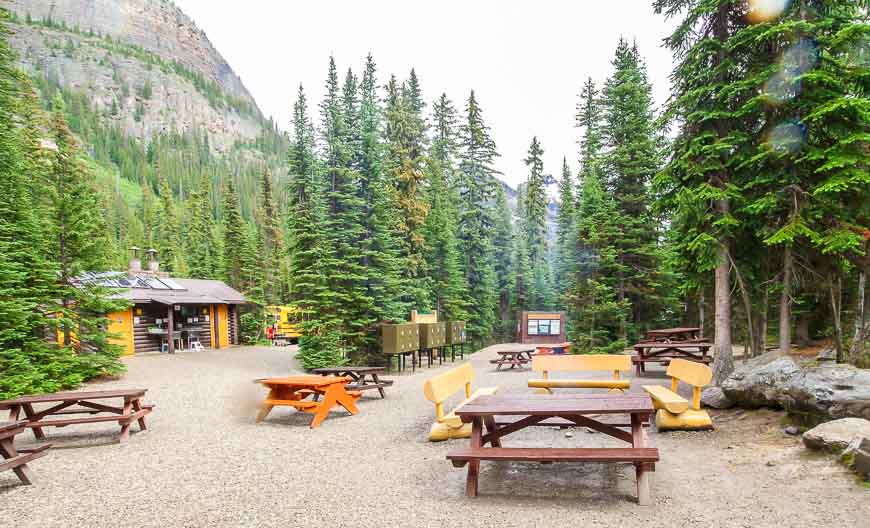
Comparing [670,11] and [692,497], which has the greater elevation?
[670,11]

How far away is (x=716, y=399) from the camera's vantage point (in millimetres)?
7422

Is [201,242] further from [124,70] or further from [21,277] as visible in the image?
[124,70]

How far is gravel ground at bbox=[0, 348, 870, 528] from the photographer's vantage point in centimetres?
394

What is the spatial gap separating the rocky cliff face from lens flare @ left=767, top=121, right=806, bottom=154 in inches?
6121

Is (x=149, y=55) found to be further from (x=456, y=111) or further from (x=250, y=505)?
(x=250, y=505)

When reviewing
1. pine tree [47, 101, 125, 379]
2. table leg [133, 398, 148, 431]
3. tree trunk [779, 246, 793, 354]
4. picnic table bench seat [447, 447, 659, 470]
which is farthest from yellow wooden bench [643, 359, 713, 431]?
pine tree [47, 101, 125, 379]

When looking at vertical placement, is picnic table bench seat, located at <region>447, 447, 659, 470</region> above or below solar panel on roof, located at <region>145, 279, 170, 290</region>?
below

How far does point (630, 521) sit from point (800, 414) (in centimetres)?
386

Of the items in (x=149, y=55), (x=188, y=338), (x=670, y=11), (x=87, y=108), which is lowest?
(x=188, y=338)

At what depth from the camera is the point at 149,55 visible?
6467 inches

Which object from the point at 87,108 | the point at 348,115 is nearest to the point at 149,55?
the point at 87,108

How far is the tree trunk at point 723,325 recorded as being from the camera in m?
9.19

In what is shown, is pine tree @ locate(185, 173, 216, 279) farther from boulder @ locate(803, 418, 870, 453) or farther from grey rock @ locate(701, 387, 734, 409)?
boulder @ locate(803, 418, 870, 453)

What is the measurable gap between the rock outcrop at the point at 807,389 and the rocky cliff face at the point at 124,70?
15671 centimetres
